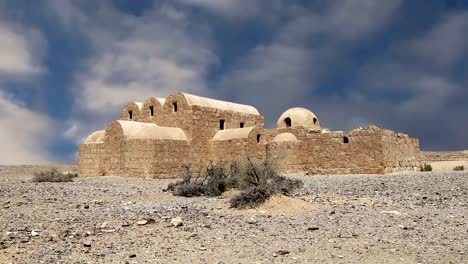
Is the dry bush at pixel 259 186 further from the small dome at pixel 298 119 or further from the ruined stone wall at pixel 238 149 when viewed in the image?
the small dome at pixel 298 119

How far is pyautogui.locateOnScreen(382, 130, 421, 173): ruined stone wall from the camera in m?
20.8

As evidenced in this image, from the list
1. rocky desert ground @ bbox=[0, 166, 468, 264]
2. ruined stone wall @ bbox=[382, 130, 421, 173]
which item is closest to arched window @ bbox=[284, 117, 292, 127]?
ruined stone wall @ bbox=[382, 130, 421, 173]

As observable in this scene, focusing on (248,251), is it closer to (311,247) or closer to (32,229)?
(311,247)

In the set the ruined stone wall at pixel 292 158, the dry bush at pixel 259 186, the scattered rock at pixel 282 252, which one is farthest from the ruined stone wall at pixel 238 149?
the scattered rock at pixel 282 252

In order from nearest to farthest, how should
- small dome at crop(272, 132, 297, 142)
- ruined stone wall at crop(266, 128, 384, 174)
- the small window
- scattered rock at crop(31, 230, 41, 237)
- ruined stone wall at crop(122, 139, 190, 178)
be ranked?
scattered rock at crop(31, 230, 41, 237), ruined stone wall at crop(266, 128, 384, 174), ruined stone wall at crop(122, 139, 190, 178), small dome at crop(272, 132, 297, 142), the small window

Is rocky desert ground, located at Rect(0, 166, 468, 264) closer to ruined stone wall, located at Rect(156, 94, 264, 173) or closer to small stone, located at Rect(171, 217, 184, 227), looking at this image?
small stone, located at Rect(171, 217, 184, 227)

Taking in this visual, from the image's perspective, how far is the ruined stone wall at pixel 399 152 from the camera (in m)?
20.8

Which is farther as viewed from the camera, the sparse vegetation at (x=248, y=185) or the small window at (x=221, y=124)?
the small window at (x=221, y=124)

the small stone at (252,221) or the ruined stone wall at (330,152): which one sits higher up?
the ruined stone wall at (330,152)

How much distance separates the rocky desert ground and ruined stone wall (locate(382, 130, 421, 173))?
1074 centimetres

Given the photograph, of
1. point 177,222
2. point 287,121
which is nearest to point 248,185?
point 177,222

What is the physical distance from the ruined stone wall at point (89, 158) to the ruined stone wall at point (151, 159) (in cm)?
291

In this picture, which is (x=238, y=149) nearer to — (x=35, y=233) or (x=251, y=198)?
(x=251, y=198)

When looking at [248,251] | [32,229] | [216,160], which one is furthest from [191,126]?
[248,251]
